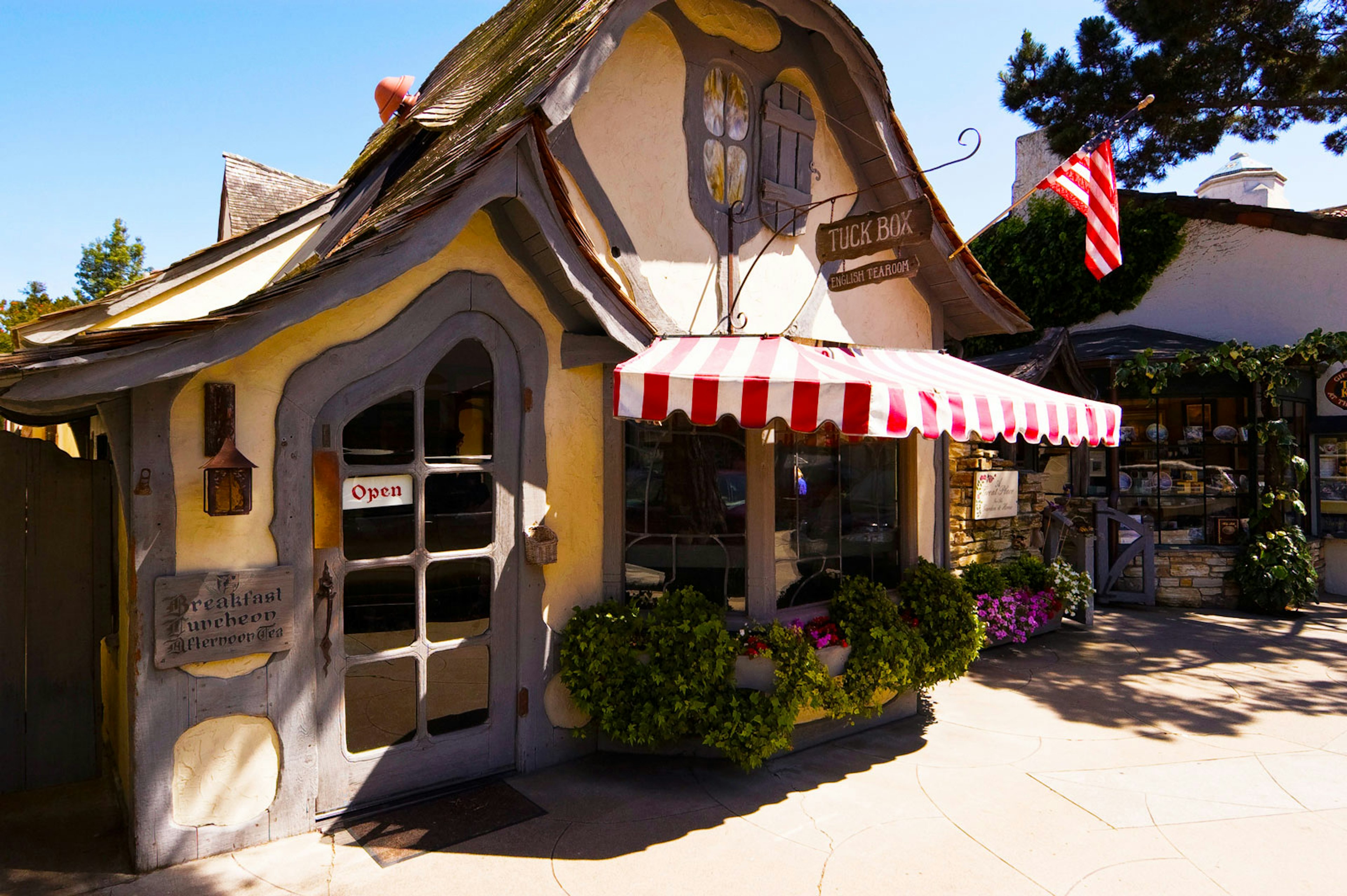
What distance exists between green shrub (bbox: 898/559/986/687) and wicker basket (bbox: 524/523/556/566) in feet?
9.46

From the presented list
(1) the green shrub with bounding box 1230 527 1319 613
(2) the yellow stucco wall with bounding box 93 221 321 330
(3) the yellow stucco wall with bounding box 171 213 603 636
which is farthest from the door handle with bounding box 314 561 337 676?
(1) the green shrub with bounding box 1230 527 1319 613

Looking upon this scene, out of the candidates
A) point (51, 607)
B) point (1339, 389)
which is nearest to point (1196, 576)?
point (1339, 389)

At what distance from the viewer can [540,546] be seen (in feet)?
16.4

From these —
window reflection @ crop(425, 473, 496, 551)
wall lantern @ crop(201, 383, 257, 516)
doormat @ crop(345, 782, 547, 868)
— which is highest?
wall lantern @ crop(201, 383, 257, 516)

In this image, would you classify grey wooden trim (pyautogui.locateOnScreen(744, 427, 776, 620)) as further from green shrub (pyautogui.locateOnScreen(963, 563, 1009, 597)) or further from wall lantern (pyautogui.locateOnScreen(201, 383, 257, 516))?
green shrub (pyautogui.locateOnScreen(963, 563, 1009, 597))

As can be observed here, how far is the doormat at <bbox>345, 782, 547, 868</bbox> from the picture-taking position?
4.17m

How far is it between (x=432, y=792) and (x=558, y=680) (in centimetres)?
100

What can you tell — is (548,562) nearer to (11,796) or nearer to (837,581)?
(837,581)

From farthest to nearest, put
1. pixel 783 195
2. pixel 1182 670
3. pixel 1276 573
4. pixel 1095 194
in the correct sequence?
1. pixel 1276 573
2. pixel 1182 670
3. pixel 1095 194
4. pixel 783 195

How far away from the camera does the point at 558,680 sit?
5258 millimetres

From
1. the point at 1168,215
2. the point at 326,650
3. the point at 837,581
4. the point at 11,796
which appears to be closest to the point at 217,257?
the point at 326,650

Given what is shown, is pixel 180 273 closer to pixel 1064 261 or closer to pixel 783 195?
pixel 783 195

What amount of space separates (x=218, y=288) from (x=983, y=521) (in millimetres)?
8116

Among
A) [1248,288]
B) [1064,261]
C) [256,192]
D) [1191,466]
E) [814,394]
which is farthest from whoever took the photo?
[1064,261]
